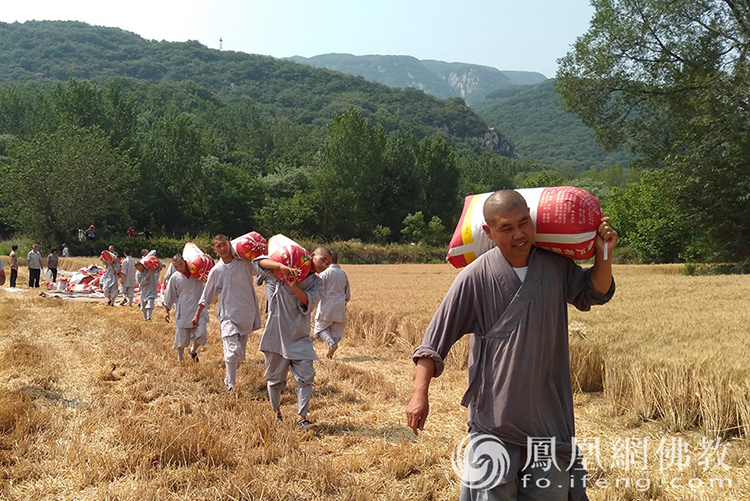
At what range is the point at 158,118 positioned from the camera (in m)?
88.6

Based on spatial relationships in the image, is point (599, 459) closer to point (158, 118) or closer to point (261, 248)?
point (261, 248)

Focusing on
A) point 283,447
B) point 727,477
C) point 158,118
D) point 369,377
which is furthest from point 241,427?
point 158,118

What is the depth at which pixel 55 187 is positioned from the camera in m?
45.5

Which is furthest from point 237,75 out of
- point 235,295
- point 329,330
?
point 235,295

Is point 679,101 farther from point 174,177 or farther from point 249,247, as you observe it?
point 174,177

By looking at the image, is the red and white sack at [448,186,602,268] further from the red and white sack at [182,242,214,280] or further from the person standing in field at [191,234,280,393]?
the red and white sack at [182,242,214,280]

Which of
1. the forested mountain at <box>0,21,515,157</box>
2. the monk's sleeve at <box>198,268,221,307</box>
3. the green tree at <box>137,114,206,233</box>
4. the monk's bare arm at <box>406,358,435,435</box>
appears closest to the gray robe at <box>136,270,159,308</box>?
the monk's sleeve at <box>198,268,221,307</box>

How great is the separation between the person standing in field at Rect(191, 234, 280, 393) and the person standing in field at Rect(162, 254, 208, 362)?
4.15 feet

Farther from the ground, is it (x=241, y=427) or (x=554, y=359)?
(x=554, y=359)

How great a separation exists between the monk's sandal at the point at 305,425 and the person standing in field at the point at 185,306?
3455 millimetres

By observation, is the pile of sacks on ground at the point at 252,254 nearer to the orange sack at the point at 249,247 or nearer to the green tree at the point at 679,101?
the orange sack at the point at 249,247

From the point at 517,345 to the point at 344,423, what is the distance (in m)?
3.77

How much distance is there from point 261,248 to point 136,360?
10.0 ft

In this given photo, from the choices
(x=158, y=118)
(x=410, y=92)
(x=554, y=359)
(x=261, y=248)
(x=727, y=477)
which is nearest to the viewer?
(x=554, y=359)
